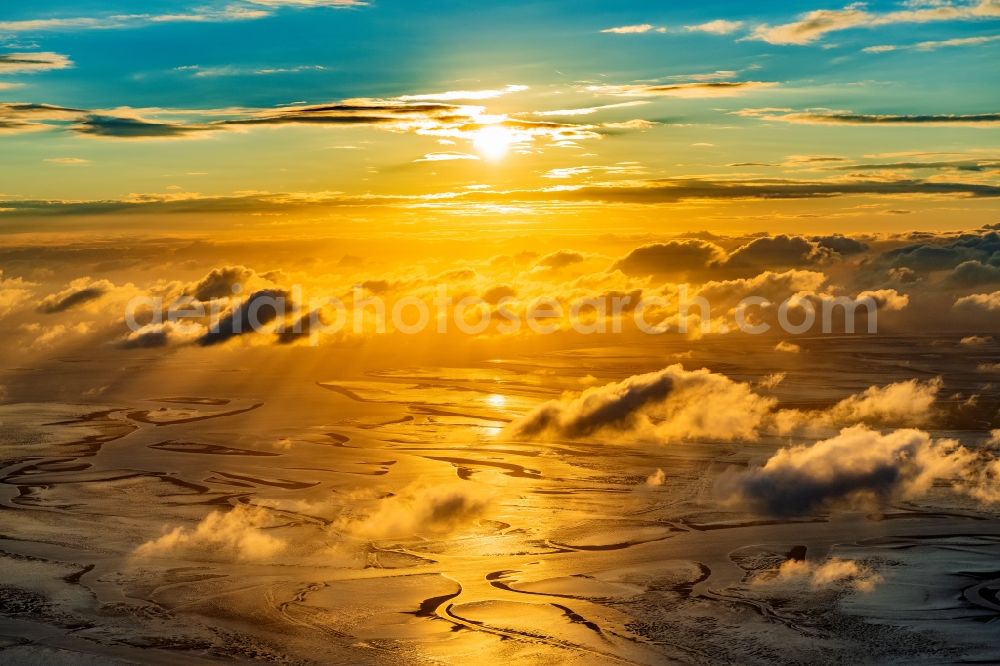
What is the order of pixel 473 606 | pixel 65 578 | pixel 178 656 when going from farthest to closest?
pixel 65 578 → pixel 473 606 → pixel 178 656

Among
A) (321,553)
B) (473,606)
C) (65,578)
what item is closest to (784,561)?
(473,606)

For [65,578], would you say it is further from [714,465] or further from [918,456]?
[918,456]

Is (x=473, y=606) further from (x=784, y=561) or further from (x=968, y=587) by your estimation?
(x=968, y=587)

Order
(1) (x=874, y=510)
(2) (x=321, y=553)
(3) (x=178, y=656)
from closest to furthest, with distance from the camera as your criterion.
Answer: (3) (x=178, y=656), (2) (x=321, y=553), (1) (x=874, y=510)

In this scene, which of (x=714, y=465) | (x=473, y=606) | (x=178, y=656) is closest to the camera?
(x=178, y=656)

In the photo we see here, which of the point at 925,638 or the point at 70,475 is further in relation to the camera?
the point at 70,475

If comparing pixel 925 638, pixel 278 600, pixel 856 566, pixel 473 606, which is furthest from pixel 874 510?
pixel 278 600
